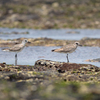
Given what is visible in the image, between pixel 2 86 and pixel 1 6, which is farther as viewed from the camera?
pixel 1 6

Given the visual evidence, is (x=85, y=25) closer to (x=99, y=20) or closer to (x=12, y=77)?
(x=99, y=20)

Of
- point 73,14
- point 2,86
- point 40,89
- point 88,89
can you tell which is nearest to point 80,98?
point 88,89

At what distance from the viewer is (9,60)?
19438mm

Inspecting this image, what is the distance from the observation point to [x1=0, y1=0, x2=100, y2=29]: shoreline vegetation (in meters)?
70.9

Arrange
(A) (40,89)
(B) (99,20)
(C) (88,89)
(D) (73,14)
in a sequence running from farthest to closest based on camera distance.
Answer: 1. (D) (73,14)
2. (B) (99,20)
3. (A) (40,89)
4. (C) (88,89)

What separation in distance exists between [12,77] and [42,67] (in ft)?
11.9

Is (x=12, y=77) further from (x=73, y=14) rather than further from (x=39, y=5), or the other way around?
(x=39, y=5)

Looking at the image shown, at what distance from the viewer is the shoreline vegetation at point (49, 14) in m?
70.9

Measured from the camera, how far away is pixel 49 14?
85.6 meters

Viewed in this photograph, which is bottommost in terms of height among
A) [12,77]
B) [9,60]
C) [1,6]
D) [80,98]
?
[80,98]

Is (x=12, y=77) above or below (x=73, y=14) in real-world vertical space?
below

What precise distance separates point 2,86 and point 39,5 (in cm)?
Result: 9393

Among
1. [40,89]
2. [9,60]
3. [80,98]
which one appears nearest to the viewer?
[80,98]

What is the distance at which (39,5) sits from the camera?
331 ft
